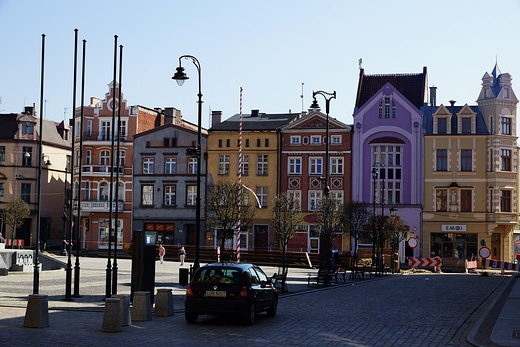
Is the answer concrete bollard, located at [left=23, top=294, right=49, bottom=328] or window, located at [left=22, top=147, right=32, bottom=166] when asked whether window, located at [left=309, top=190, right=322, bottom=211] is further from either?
concrete bollard, located at [left=23, top=294, right=49, bottom=328]

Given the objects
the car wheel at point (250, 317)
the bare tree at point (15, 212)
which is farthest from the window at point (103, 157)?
the car wheel at point (250, 317)

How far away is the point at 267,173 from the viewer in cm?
7038

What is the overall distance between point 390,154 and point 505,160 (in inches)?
372

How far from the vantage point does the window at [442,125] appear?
68.4 metres

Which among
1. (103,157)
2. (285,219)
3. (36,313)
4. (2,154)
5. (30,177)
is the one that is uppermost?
(2,154)

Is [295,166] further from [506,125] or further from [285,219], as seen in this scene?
[285,219]

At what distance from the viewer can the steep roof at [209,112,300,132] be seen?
71.7 m

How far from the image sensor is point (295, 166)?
70.0 m

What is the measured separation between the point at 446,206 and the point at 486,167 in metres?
4.56

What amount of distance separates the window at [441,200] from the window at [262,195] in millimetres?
14473

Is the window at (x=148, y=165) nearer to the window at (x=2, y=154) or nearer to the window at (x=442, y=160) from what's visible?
the window at (x=2, y=154)

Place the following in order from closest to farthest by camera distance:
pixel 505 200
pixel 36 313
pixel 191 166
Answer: pixel 36 313
pixel 505 200
pixel 191 166

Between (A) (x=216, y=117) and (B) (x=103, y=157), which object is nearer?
(B) (x=103, y=157)

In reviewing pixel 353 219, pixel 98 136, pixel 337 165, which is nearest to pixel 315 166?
pixel 337 165
